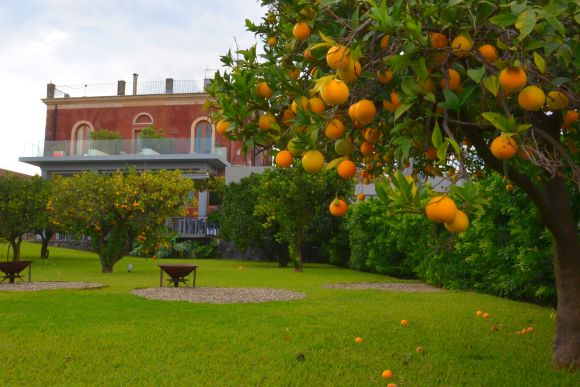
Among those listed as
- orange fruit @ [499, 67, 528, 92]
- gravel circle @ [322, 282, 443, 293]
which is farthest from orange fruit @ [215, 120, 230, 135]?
gravel circle @ [322, 282, 443, 293]

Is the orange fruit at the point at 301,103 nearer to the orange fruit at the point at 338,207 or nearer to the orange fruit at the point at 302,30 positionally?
the orange fruit at the point at 302,30

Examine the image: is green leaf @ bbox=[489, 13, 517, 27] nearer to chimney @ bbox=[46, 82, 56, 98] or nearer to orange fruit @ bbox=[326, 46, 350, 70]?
orange fruit @ bbox=[326, 46, 350, 70]

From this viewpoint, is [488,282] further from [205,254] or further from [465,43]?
[205,254]

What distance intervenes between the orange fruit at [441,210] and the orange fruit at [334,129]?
81 cm

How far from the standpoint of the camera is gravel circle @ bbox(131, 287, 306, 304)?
10805 mm

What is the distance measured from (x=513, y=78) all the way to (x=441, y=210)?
27.3 inches

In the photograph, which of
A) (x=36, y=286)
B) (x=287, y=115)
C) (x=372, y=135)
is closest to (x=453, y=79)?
(x=372, y=135)

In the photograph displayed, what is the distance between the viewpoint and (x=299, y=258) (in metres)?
20.9

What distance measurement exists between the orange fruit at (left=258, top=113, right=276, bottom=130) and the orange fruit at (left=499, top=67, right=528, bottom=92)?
4.56ft

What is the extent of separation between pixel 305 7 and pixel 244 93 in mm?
616

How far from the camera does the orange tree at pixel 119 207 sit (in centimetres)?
1811

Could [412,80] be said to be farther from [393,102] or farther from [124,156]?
[124,156]

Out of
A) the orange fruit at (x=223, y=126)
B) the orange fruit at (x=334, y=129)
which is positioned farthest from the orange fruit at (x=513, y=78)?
→ the orange fruit at (x=223, y=126)

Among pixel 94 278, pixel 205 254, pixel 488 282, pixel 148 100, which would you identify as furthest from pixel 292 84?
pixel 148 100
